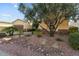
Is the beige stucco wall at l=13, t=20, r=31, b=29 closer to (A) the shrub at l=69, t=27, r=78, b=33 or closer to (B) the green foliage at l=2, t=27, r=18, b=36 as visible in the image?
(B) the green foliage at l=2, t=27, r=18, b=36

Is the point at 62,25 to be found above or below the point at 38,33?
above

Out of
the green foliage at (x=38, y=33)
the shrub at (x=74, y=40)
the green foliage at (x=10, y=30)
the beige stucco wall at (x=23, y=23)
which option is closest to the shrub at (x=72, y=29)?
the shrub at (x=74, y=40)

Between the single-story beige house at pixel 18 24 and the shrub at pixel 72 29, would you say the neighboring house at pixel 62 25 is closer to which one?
the shrub at pixel 72 29

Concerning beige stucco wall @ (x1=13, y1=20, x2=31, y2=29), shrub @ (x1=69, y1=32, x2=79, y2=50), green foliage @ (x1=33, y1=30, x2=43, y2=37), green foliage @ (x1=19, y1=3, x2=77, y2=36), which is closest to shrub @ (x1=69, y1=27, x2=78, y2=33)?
shrub @ (x1=69, y1=32, x2=79, y2=50)

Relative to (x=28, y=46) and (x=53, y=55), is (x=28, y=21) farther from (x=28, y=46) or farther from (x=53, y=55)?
(x=53, y=55)

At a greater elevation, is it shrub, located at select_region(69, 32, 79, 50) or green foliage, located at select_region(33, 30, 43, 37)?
green foliage, located at select_region(33, 30, 43, 37)

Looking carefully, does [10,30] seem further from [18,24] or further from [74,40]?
[74,40]

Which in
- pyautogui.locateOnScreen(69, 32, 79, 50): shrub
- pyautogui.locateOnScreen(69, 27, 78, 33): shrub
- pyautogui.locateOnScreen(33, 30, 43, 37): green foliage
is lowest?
pyautogui.locateOnScreen(69, 32, 79, 50): shrub

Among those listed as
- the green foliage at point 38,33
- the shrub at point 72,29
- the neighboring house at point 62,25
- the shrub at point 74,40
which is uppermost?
the neighboring house at point 62,25

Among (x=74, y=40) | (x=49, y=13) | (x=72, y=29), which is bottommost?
(x=74, y=40)

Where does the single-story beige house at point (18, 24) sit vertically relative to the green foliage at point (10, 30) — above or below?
above

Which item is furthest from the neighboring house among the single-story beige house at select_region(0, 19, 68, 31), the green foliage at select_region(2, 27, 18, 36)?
the green foliage at select_region(2, 27, 18, 36)

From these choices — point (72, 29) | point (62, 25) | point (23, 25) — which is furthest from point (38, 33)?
point (72, 29)

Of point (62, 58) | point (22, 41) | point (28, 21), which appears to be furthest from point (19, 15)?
point (62, 58)
